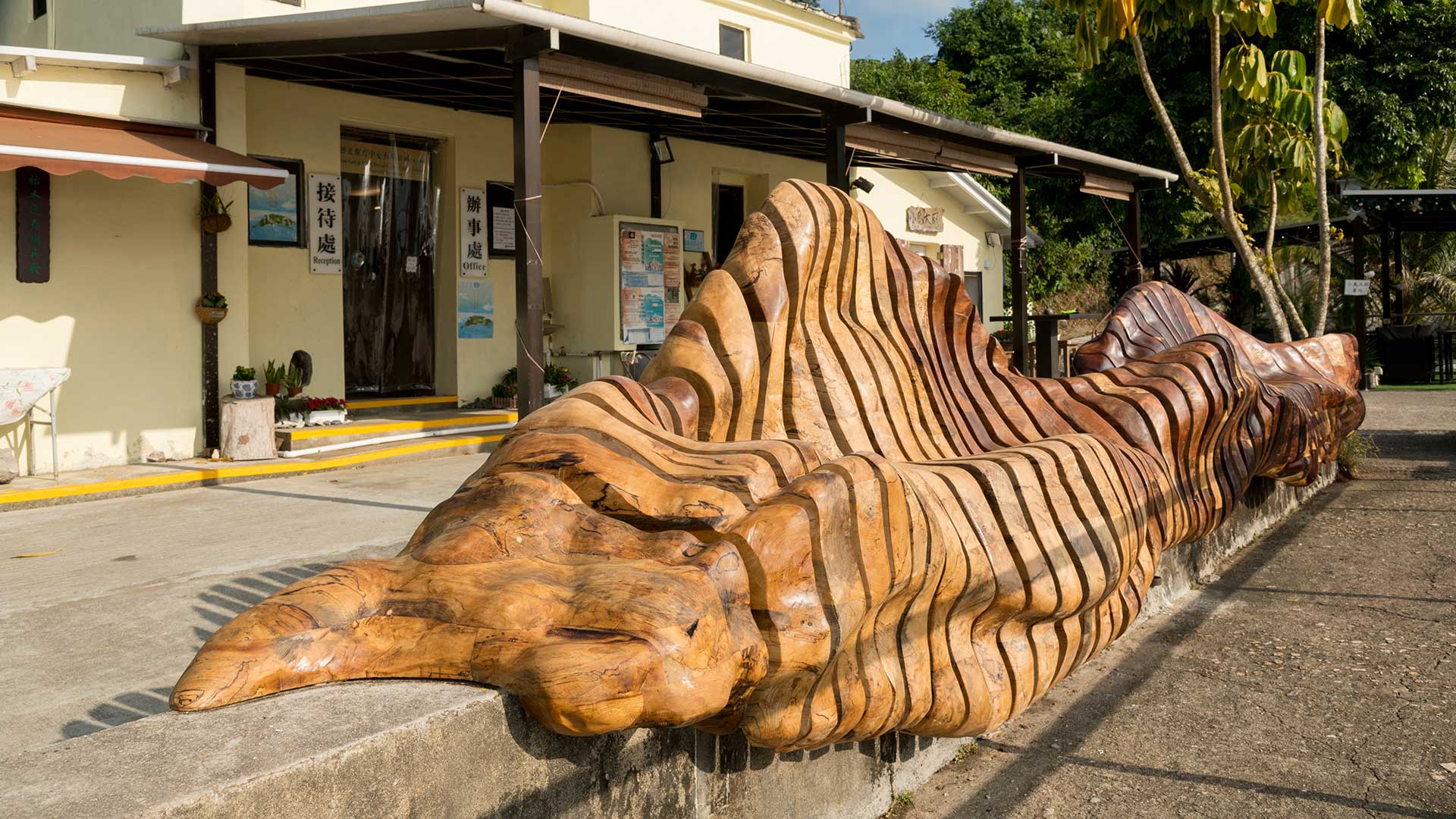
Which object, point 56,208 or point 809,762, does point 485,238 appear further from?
point 809,762

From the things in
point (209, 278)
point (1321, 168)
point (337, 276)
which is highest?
point (1321, 168)

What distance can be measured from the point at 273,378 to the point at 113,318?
1.29m

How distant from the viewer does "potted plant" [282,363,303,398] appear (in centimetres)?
912

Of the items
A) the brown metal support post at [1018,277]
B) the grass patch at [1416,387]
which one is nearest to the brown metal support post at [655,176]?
the brown metal support post at [1018,277]

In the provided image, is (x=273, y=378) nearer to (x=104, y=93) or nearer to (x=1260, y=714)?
(x=104, y=93)

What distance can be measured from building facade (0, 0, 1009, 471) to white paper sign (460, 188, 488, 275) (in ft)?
0.07

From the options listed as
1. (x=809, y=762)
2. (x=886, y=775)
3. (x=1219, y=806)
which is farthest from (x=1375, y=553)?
(x=809, y=762)

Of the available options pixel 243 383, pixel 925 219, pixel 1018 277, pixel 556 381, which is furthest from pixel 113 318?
pixel 925 219

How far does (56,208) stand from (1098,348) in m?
6.72

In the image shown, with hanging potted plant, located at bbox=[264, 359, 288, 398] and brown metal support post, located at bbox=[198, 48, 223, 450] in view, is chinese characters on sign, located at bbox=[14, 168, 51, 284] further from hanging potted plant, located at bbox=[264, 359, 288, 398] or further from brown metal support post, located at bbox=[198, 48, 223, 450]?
hanging potted plant, located at bbox=[264, 359, 288, 398]

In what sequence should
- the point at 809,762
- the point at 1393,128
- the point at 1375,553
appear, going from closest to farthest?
the point at 809,762, the point at 1375,553, the point at 1393,128

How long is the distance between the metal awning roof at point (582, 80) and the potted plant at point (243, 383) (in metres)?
2.26

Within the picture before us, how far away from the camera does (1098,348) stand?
6.17 m

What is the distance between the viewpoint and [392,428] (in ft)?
30.5
